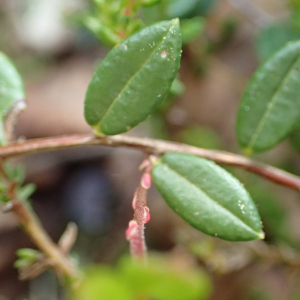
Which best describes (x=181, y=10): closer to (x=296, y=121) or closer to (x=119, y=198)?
(x=296, y=121)

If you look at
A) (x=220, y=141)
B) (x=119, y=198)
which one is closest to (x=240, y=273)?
(x=220, y=141)

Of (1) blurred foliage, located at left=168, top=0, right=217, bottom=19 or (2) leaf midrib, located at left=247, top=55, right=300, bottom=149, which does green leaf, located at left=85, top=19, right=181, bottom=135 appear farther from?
(1) blurred foliage, located at left=168, top=0, right=217, bottom=19

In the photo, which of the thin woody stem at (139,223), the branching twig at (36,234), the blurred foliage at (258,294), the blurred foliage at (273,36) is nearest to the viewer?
the thin woody stem at (139,223)

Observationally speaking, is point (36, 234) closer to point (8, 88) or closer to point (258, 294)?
point (8, 88)

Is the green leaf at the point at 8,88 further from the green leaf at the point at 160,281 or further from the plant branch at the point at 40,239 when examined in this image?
the green leaf at the point at 160,281

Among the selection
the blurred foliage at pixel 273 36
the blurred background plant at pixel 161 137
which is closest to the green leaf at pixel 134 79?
the blurred background plant at pixel 161 137
